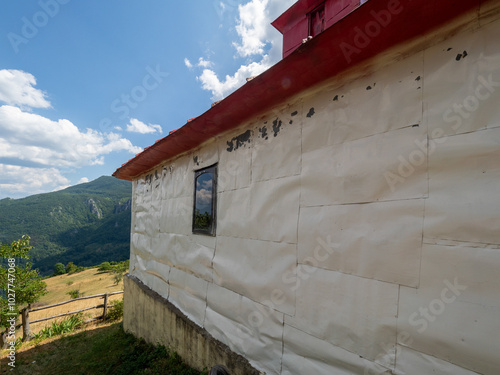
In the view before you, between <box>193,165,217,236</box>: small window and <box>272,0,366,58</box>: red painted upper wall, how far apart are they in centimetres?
482

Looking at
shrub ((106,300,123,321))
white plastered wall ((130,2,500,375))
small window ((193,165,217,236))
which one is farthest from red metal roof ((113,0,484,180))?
shrub ((106,300,123,321))

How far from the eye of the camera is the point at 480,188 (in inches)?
53.7

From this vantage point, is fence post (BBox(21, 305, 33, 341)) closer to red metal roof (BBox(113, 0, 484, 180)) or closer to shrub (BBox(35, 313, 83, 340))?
shrub (BBox(35, 313, 83, 340))

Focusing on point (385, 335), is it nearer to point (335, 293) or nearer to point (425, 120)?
point (335, 293)

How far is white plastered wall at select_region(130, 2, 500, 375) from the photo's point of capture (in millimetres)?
1378

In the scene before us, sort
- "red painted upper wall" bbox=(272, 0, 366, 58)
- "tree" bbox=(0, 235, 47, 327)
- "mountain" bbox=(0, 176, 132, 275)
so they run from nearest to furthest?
"red painted upper wall" bbox=(272, 0, 366, 58), "tree" bbox=(0, 235, 47, 327), "mountain" bbox=(0, 176, 132, 275)

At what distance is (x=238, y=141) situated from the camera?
3326 millimetres

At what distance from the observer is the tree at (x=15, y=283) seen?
9138 millimetres

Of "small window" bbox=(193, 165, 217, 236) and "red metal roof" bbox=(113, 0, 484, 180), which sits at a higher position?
"red metal roof" bbox=(113, 0, 484, 180)

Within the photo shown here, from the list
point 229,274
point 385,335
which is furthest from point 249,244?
point 385,335

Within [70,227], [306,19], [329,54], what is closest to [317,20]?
[306,19]

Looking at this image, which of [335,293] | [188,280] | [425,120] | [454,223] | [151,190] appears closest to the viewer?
[454,223]

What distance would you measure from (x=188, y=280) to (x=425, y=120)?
3.90 meters

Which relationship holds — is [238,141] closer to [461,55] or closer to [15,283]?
[461,55]
